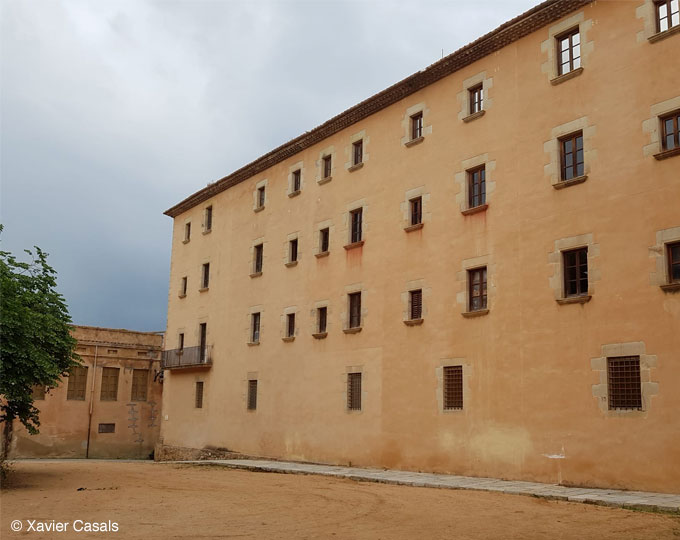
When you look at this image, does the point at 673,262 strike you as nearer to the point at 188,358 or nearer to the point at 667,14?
the point at 667,14

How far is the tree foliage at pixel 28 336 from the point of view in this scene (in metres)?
17.3

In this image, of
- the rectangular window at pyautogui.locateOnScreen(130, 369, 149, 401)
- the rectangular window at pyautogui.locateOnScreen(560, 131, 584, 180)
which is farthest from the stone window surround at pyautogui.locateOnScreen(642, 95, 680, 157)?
the rectangular window at pyautogui.locateOnScreen(130, 369, 149, 401)

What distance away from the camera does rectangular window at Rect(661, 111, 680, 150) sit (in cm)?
1656

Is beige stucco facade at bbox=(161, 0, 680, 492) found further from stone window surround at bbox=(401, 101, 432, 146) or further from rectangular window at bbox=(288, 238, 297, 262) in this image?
rectangular window at bbox=(288, 238, 297, 262)

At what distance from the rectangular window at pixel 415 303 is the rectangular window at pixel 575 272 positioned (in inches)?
201

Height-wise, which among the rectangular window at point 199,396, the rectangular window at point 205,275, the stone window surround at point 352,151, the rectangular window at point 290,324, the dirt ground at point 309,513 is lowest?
the dirt ground at point 309,513

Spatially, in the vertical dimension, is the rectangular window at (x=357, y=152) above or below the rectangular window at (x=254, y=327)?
above

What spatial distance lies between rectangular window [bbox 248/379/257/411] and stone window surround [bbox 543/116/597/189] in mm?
15567

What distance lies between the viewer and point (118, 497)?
52.2ft

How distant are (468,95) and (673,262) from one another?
8.34m

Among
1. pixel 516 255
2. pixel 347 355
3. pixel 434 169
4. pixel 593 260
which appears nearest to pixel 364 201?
pixel 434 169

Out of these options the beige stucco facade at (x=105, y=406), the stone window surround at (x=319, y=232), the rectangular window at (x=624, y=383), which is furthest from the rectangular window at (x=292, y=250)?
the rectangular window at (x=624, y=383)

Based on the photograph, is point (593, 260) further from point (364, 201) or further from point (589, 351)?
point (364, 201)

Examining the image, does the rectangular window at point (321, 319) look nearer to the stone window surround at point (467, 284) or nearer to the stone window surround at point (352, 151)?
the stone window surround at point (352, 151)
